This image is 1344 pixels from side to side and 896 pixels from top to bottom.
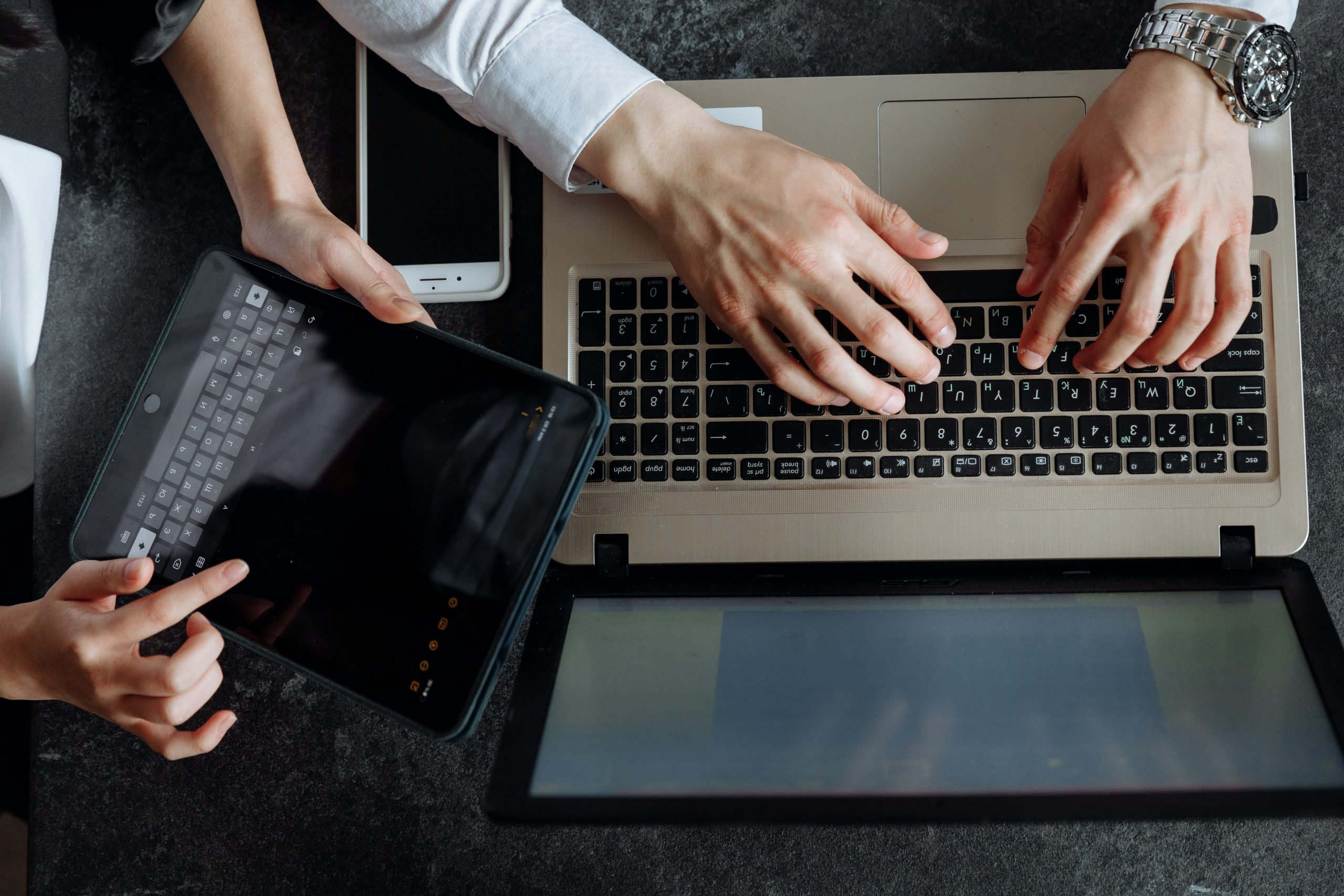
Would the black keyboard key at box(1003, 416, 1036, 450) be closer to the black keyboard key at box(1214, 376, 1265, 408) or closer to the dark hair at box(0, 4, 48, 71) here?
the black keyboard key at box(1214, 376, 1265, 408)

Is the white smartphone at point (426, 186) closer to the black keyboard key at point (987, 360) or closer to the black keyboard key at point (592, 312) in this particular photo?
the black keyboard key at point (592, 312)

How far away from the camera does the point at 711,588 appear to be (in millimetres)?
478

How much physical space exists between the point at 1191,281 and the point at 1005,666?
251 mm

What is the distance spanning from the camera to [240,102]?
55 cm

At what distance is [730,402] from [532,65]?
25 cm

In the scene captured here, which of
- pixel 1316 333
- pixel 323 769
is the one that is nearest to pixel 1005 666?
pixel 1316 333

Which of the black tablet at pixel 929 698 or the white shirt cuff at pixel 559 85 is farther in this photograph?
the white shirt cuff at pixel 559 85

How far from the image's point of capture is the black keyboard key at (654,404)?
51cm

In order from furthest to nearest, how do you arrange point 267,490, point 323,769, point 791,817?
point 323,769, point 267,490, point 791,817

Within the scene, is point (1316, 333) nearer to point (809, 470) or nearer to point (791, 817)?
point (809, 470)

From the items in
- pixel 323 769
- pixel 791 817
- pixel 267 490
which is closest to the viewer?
pixel 791 817

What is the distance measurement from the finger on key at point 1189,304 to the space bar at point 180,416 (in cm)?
57

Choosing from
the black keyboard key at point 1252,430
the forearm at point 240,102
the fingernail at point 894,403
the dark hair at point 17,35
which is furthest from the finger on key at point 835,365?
the dark hair at point 17,35

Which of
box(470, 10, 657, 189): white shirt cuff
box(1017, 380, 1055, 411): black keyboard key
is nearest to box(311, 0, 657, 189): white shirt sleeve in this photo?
box(470, 10, 657, 189): white shirt cuff
